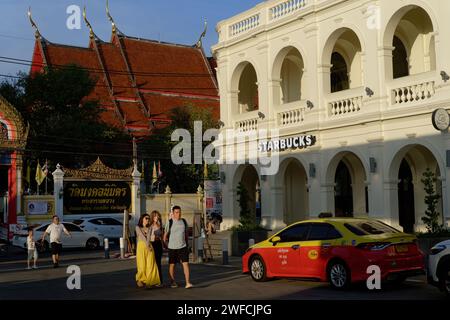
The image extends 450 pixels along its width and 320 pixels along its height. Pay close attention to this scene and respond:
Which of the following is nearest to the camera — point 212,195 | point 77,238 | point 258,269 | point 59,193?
point 258,269

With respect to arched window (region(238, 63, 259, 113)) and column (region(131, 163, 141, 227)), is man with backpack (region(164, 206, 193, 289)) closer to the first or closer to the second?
arched window (region(238, 63, 259, 113))

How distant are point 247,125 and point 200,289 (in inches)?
562

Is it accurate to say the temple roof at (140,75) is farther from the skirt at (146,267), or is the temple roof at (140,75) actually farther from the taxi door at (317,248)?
the taxi door at (317,248)

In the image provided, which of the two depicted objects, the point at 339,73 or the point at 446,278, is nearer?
the point at 446,278

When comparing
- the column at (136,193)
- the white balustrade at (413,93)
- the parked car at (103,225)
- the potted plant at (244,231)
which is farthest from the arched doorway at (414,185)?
the column at (136,193)

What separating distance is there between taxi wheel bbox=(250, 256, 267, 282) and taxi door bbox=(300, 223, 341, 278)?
1.39 meters

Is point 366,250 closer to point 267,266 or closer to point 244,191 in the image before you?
point 267,266

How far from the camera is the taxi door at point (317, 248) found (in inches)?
526

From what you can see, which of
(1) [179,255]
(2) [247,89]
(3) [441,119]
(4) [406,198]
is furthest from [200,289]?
(2) [247,89]

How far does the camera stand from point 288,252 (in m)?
14.3

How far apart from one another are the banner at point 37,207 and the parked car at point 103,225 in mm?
1763

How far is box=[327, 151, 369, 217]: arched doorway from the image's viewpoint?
25156mm

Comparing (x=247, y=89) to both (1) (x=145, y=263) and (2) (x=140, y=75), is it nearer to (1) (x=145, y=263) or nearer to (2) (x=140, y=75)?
(1) (x=145, y=263)

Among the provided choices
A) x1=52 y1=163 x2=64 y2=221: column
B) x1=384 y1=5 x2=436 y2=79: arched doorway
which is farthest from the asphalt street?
x1=52 y1=163 x2=64 y2=221: column
